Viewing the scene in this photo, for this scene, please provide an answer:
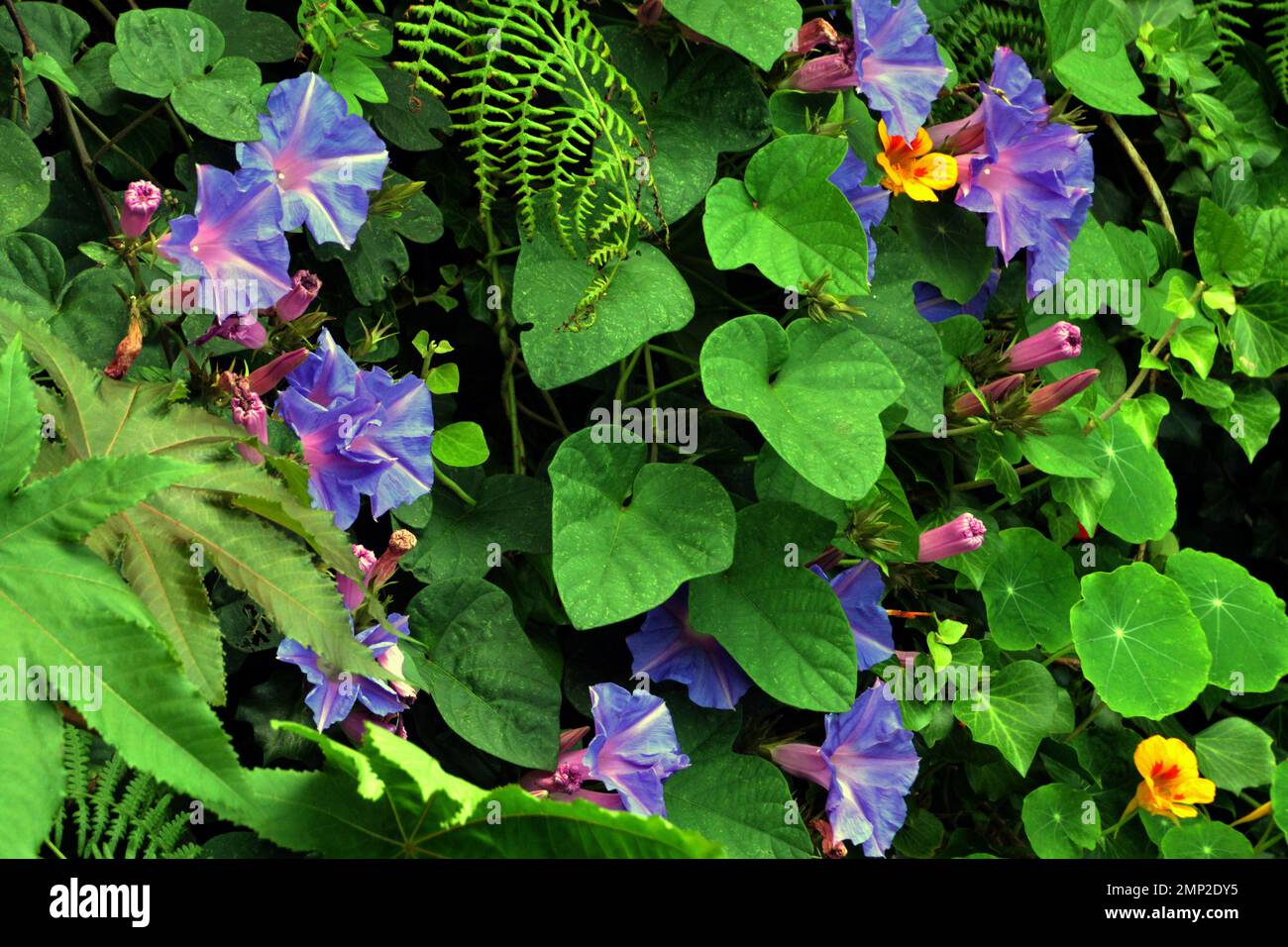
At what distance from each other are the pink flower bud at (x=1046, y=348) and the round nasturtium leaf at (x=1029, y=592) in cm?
27

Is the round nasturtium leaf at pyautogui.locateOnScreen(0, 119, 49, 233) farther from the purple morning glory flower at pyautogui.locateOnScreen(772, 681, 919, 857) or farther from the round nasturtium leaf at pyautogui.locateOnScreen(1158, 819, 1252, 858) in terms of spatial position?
the round nasturtium leaf at pyautogui.locateOnScreen(1158, 819, 1252, 858)

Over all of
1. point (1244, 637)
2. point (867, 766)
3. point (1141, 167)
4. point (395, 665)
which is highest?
point (1141, 167)

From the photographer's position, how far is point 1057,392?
1.75m

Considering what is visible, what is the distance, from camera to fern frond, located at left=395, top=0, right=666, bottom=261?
1432mm

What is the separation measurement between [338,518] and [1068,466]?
1098mm

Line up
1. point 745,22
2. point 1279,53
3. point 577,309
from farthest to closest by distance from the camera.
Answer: point 1279,53, point 745,22, point 577,309

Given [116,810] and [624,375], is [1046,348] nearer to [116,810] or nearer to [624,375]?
[624,375]

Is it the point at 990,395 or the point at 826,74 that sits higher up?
the point at 826,74

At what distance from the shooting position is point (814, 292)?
63.1 inches

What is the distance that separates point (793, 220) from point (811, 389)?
0.80ft

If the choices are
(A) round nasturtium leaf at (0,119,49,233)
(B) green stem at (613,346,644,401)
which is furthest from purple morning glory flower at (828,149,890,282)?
(A) round nasturtium leaf at (0,119,49,233)

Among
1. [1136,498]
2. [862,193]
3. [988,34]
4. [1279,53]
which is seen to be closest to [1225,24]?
[1279,53]

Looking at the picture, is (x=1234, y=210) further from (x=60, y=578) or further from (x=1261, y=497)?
(x=60, y=578)

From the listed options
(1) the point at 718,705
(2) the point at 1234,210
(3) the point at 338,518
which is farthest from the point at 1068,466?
(3) the point at 338,518
